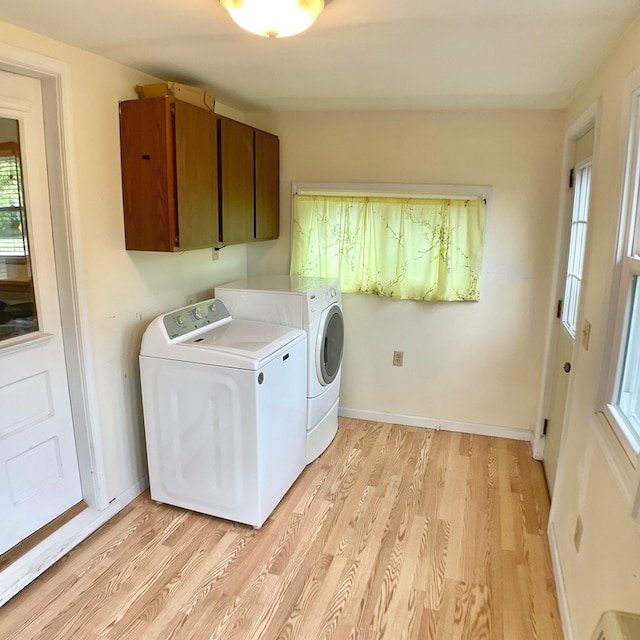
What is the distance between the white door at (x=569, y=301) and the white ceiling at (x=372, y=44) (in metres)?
0.40

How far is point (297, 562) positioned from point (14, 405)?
141cm

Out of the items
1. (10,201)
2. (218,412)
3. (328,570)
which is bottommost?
(328,570)

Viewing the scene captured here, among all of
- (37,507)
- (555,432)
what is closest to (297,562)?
(37,507)

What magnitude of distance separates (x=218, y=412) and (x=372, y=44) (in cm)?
171

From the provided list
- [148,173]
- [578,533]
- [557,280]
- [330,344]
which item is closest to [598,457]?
[578,533]

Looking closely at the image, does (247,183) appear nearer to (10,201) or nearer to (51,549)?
(10,201)

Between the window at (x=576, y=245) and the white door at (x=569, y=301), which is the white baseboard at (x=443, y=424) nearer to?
the white door at (x=569, y=301)

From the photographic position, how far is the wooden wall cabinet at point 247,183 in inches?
104

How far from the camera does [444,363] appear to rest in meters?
3.37

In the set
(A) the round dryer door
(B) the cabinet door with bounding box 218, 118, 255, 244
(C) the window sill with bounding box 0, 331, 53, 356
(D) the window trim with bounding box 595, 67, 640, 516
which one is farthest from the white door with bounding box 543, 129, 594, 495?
(C) the window sill with bounding box 0, 331, 53, 356

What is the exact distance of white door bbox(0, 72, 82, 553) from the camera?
1.94 metres

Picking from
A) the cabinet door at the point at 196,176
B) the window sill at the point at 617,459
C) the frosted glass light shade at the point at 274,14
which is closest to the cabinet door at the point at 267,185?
the cabinet door at the point at 196,176

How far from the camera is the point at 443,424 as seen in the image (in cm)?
347

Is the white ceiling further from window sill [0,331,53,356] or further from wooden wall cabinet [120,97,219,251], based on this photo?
window sill [0,331,53,356]
